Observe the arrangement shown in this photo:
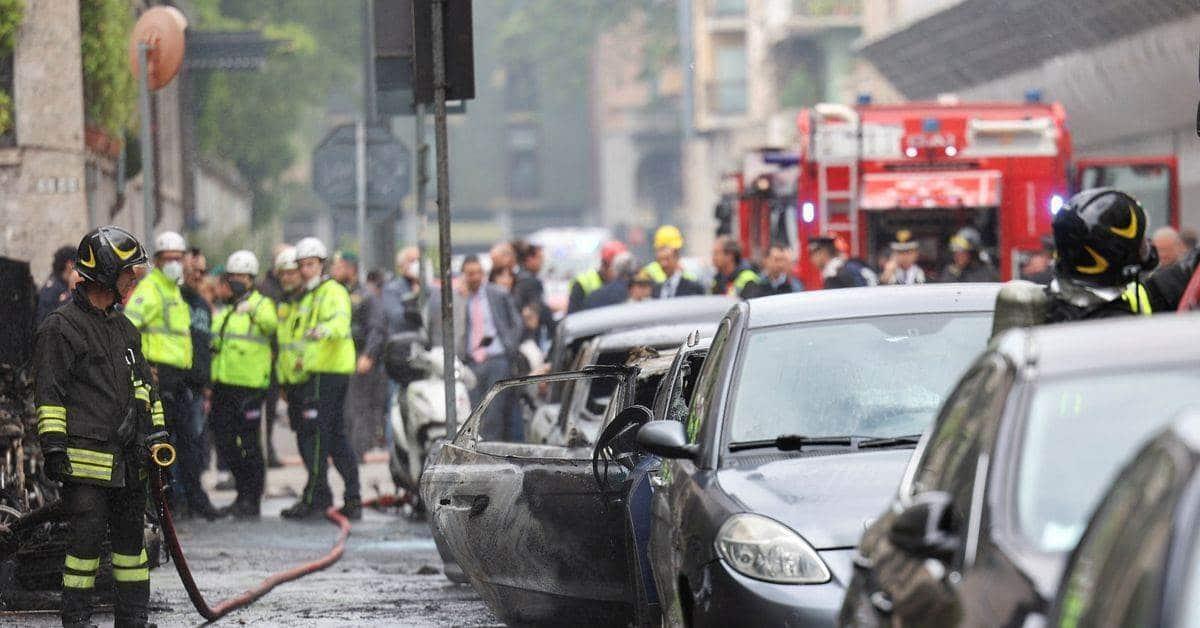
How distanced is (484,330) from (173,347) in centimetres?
285

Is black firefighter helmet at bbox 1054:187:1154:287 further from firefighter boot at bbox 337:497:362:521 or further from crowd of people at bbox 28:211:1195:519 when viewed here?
firefighter boot at bbox 337:497:362:521

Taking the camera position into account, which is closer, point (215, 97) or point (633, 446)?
point (633, 446)

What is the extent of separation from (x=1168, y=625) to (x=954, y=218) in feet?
54.8

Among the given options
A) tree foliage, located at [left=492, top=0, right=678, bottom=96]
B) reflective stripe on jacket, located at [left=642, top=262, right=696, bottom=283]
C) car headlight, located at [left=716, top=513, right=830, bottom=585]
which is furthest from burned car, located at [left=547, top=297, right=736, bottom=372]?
tree foliage, located at [left=492, top=0, right=678, bottom=96]

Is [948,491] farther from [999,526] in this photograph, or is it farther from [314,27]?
[314,27]

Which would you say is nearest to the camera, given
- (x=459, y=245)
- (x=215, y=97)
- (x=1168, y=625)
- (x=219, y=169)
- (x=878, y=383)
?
(x=1168, y=625)

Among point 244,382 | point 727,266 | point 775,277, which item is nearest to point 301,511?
point 244,382

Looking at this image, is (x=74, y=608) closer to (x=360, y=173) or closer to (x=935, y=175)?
(x=360, y=173)

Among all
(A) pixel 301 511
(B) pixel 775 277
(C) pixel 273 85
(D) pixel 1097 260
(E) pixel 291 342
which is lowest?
(A) pixel 301 511

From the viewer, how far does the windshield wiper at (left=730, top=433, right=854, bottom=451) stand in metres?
6.86

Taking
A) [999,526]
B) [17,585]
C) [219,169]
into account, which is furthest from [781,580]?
[219,169]

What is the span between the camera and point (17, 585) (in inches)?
381

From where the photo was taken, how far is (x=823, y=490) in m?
6.33

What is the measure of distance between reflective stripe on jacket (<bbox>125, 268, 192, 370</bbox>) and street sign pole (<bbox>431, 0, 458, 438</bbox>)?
3077 millimetres
